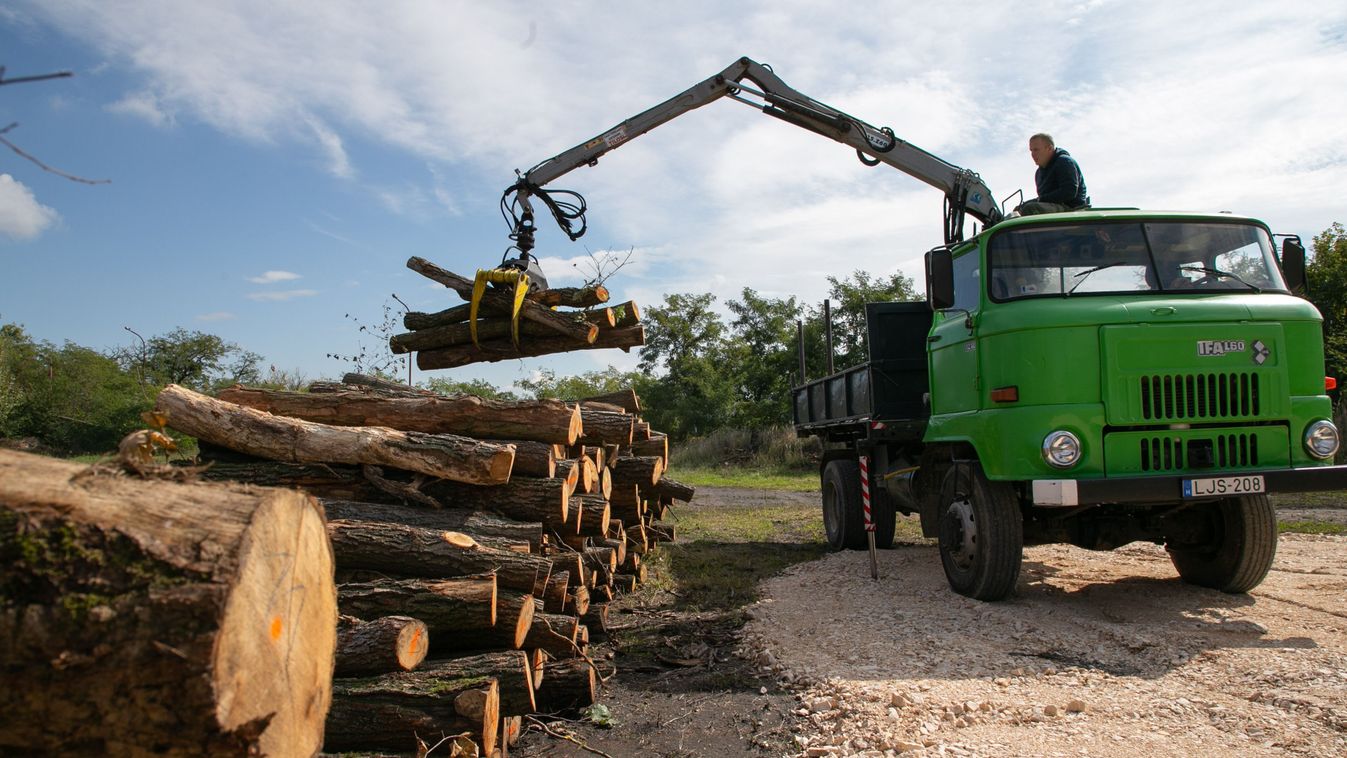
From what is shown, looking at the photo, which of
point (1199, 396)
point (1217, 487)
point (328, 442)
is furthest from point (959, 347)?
point (328, 442)

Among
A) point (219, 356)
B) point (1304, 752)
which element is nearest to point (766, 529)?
point (1304, 752)

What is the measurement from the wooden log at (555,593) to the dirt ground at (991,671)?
1.93 feet

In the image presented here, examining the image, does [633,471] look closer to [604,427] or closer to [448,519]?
[604,427]

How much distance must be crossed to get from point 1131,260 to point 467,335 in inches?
226

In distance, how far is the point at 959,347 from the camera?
24.4 feet

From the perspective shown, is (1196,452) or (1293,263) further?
(1293,263)

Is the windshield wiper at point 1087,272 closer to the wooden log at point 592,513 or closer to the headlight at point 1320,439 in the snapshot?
the headlight at point 1320,439

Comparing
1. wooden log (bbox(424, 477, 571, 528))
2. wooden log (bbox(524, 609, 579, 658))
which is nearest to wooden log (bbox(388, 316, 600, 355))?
wooden log (bbox(424, 477, 571, 528))

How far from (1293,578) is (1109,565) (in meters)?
1.47

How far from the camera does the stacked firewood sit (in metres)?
4.32

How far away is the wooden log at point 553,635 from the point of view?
17.8ft

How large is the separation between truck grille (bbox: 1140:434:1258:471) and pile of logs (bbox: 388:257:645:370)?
431 cm

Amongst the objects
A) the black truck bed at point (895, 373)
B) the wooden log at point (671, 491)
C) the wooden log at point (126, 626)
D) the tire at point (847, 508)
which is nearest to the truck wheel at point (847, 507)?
the tire at point (847, 508)

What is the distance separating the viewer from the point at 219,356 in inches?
1233
